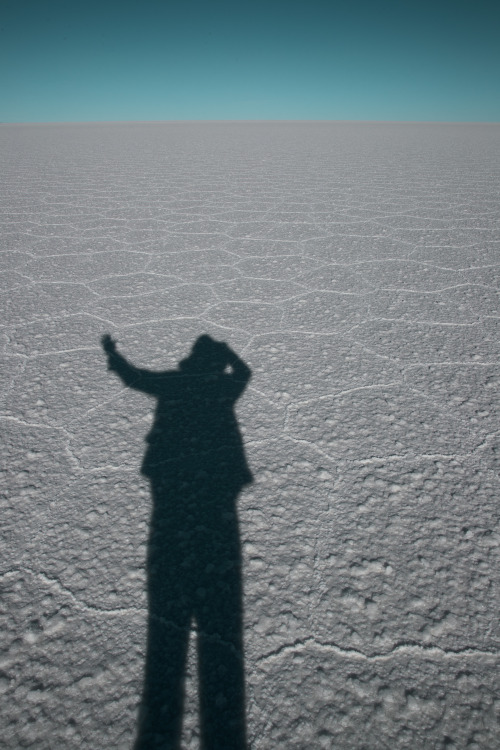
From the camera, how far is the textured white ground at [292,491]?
2.21 feet

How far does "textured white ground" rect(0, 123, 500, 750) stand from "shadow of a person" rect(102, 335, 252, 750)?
0.02 m

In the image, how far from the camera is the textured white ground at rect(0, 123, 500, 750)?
0.67m

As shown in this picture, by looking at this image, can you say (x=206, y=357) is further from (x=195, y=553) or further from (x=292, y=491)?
(x=195, y=553)

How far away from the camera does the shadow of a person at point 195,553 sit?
66 cm

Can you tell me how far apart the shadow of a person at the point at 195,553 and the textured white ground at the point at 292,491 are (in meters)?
0.02

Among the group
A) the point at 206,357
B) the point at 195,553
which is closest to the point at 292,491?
the point at 195,553

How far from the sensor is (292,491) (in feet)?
3.40

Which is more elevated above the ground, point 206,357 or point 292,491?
point 206,357

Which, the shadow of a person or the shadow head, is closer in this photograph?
the shadow of a person

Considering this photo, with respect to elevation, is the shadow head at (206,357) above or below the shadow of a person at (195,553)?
above

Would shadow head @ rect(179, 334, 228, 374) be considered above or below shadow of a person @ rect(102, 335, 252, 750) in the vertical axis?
above

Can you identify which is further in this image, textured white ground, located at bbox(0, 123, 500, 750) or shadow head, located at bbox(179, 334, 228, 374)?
shadow head, located at bbox(179, 334, 228, 374)

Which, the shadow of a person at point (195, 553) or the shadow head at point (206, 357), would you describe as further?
the shadow head at point (206, 357)

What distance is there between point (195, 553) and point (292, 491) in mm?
272
